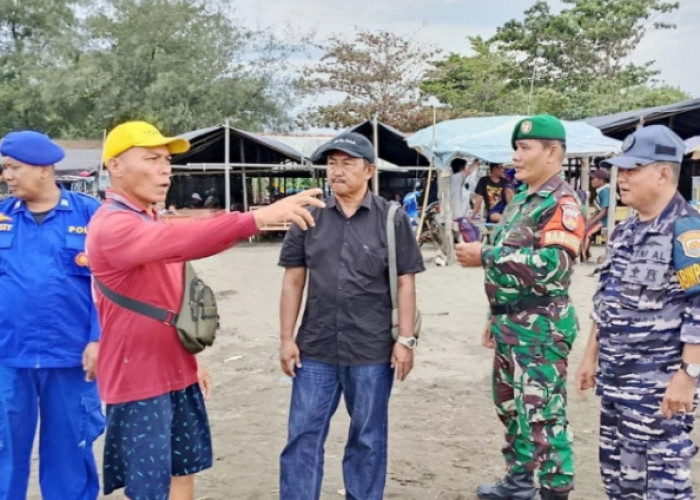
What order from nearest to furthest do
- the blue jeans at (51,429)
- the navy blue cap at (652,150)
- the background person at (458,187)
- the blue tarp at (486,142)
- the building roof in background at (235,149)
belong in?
the navy blue cap at (652,150) < the blue jeans at (51,429) < the blue tarp at (486,142) < the background person at (458,187) < the building roof in background at (235,149)

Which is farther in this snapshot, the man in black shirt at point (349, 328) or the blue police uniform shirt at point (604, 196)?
the blue police uniform shirt at point (604, 196)

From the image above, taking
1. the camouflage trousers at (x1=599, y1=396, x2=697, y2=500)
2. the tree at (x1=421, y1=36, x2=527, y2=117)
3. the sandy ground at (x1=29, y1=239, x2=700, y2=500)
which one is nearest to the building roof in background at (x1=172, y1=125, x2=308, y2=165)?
the sandy ground at (x1=29, y1=239, x2=700, y2=500)

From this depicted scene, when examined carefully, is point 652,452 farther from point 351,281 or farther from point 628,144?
point 351,281

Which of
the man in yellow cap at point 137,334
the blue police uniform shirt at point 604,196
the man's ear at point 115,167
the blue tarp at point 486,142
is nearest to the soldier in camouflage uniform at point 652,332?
the man in yellow cap at point 137,334

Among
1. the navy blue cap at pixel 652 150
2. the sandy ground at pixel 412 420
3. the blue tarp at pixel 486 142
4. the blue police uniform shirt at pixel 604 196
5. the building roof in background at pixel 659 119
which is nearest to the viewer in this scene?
the navy blue cap at pixel 652 150

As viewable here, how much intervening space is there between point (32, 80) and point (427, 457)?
→ 1267 inches

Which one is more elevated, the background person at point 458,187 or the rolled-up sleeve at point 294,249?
the background person at point 458,187

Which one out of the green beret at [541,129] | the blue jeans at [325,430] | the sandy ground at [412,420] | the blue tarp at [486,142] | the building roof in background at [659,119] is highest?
the building roof in background at [659,119]

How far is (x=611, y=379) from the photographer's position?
8.99 feet

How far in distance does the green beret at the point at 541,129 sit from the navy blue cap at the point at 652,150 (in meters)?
0.41

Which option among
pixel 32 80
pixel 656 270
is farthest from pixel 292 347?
pixel 32 80

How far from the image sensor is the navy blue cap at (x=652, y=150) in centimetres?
264

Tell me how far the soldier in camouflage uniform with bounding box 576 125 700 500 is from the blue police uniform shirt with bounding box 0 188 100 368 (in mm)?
2228

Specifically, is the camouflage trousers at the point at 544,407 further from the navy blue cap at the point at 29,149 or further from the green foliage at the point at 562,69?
the green foliage at the point at 562,69
